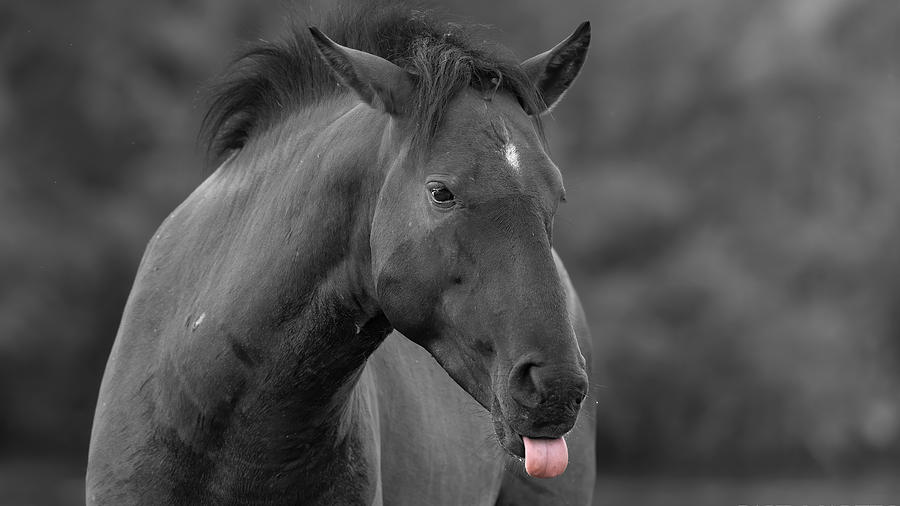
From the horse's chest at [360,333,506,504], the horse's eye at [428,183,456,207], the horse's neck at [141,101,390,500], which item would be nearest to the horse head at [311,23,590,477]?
the horse's eye at [428,183,456,207]

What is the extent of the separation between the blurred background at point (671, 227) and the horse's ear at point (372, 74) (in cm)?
1611

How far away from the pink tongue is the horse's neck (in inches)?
26.0

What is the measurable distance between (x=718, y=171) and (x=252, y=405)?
20.7m

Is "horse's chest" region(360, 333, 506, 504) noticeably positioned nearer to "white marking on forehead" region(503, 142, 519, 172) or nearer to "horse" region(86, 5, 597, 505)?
"horse" region(86, 5, 597, 505)

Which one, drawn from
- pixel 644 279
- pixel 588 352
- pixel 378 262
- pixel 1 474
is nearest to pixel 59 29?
pixel 1 474

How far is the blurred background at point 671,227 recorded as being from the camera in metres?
19.6

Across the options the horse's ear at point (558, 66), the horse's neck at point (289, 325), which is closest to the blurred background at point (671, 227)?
the horse's neck at point (289, 325)

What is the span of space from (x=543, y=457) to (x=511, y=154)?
0.83m

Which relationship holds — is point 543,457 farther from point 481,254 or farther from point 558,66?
point 558,66

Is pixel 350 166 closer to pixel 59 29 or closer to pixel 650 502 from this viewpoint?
pixel 650 502

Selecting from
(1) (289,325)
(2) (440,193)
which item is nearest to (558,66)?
(2) (440,193)

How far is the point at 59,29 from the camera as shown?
21312mm

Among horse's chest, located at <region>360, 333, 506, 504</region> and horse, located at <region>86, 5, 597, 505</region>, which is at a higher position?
horse, located at <region>86, 5, 597, 505</region>

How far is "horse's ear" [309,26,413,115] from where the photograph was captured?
11.3 feet
